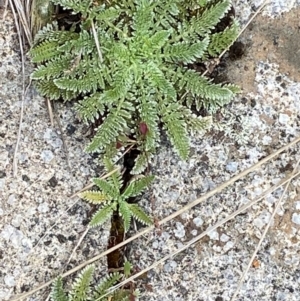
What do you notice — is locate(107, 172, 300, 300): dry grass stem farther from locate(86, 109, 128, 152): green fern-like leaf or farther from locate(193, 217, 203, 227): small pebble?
locate(86, 109, 128, 152): green fern-like leaf

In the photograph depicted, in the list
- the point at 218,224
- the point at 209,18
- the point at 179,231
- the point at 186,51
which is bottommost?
the point at 179,231

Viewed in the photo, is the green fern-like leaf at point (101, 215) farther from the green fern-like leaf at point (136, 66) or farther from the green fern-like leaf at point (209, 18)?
the green fern-like leaf at point (209, 18)

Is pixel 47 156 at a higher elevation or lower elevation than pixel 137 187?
lower

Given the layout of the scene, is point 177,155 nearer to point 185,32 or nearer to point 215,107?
point 215,107

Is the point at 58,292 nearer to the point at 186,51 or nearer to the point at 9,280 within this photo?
the point at 9,280

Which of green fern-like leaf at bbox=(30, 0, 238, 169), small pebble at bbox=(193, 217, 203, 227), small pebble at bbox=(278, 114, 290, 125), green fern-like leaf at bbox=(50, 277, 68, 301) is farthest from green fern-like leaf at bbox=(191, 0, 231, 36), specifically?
green fern-like leaf at bbox=(50, 277, 68, 301)

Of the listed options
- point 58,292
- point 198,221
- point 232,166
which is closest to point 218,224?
point 198,221

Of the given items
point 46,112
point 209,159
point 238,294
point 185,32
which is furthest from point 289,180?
point 46,112
